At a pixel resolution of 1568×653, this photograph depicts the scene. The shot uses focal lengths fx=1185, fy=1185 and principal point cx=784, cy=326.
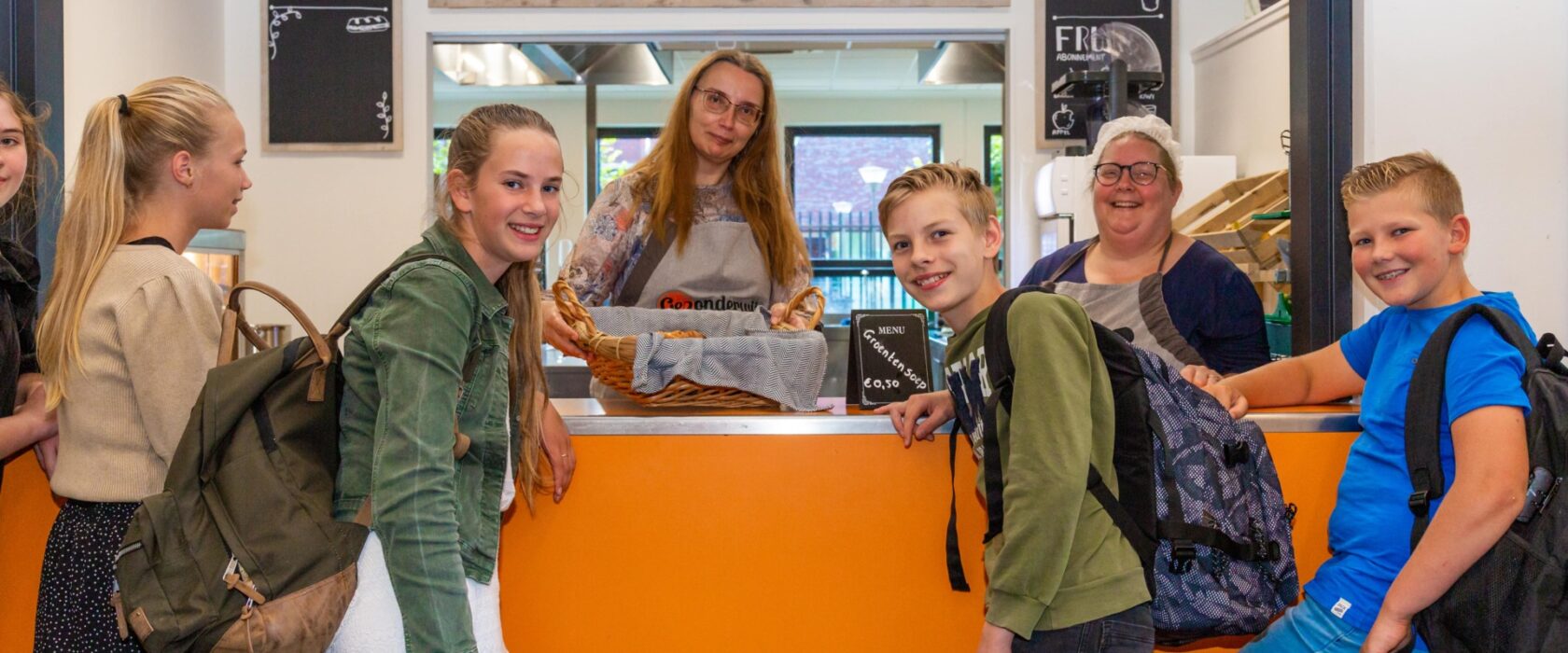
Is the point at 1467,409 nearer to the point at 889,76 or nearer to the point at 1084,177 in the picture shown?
the point at 1084,177

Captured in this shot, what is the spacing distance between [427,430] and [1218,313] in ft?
4.68

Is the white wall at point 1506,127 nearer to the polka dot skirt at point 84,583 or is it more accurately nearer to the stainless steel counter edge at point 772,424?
the stainless steel counter edge at point 772,424

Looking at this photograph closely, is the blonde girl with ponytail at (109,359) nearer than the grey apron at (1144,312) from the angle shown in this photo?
Yes

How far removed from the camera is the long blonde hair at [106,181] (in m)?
1.49

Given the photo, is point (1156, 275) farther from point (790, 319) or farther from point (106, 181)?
point (106, 181)

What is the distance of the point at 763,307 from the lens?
219 centimetres

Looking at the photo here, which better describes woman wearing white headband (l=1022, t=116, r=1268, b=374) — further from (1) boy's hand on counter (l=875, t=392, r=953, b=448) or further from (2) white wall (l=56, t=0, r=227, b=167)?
(2) white wall (l=56, t=0, r=227, b=167)

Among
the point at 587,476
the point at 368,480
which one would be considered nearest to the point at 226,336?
the point at 368,480

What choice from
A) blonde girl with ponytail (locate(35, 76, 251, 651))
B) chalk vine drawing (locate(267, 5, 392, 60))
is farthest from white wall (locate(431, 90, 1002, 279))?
blonde girl with ponytail (locate(35, 76, 251, 651))

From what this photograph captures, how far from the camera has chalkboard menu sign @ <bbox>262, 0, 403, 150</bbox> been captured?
182 inches

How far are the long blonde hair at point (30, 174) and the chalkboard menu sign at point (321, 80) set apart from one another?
2.54 meters

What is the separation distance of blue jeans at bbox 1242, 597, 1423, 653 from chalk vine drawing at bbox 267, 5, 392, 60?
13.3 feet

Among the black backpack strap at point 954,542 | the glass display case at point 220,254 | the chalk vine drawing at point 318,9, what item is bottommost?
the black backpack strap at point 954,542

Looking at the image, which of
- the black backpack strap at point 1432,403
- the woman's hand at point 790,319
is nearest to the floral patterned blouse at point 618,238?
the woman's hand at point 790,319
